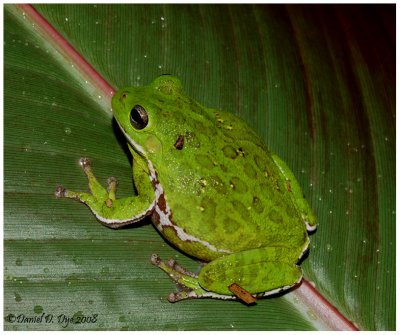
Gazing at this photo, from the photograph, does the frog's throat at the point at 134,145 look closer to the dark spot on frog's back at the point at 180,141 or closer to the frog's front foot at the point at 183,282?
the dark spot on frog's back at the point at 180,141

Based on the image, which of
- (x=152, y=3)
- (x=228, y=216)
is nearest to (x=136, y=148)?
(x=228, y=216)

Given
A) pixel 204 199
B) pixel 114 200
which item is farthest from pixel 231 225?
pixel 114 200

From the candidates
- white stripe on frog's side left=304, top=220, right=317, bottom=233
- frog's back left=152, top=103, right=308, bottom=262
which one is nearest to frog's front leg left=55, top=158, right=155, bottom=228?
frog's back left=152, top=103, right=308, bottom=262

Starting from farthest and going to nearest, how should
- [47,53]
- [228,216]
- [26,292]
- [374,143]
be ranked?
[374,143] → [47,53] → [228,216] → [26,292]

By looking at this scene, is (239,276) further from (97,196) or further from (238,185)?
(97,196)

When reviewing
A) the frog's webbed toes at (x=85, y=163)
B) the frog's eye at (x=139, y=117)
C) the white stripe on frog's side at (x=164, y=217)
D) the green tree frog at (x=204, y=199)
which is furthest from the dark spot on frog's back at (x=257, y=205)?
the frog's webbed toes at (x=85, y=163)

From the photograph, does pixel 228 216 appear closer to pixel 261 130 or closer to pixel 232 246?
pixel 232 246
